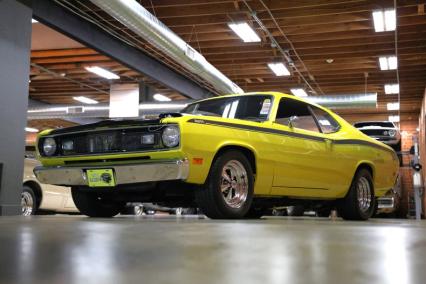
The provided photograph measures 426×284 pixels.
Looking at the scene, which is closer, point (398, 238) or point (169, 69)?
point (398, 238)

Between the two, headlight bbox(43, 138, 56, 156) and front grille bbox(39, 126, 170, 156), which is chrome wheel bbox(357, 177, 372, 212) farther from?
headlight bbox(43, 138, 56, 156)

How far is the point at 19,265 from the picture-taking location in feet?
6.15

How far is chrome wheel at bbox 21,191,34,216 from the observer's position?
945 centimetres

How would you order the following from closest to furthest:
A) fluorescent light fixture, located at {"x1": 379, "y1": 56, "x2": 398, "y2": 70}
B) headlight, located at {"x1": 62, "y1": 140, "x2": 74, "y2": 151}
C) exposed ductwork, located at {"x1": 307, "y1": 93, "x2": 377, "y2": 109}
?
headlight, located at {"x1": 62, "y1": 140, "x2": 74, "y2": 151} < fluorescent light fixture, located at {"x1": 379, "y1": 56, "x2": 398, "y2": 70} < exposed ductwork, located at {"x1": 307, "y1": 93, "x2": 377, "y2": 109}

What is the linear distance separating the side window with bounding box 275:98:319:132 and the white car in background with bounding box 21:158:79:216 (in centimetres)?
535

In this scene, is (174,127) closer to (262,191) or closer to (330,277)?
(262,191)

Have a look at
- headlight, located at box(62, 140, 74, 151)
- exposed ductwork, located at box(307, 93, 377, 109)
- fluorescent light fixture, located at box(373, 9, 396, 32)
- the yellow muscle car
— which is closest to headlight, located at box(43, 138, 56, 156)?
the yellow muscle car

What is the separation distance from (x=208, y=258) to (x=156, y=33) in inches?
345

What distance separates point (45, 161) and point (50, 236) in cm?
318

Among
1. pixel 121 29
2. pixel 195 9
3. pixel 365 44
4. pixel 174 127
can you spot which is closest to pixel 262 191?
pixel 174 127

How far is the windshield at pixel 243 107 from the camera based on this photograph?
6.05m

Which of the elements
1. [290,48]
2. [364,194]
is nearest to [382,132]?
[290,48]

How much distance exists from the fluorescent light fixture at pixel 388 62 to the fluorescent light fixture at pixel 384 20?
2.66 metres

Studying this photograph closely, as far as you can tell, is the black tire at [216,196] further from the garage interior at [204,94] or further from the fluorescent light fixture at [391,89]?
the fluorescent light fixture at [391,89]
